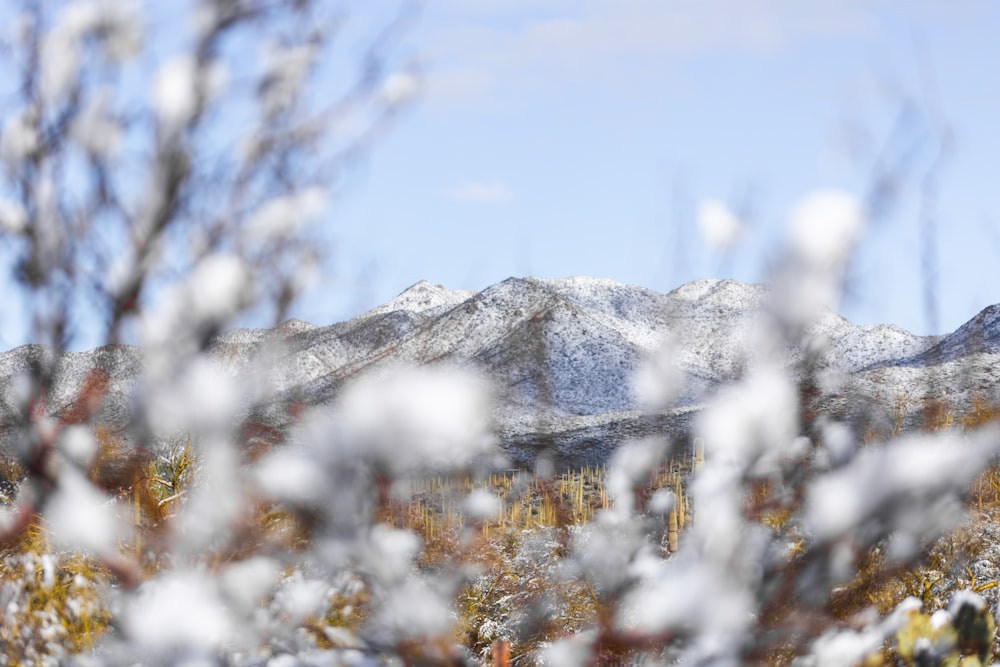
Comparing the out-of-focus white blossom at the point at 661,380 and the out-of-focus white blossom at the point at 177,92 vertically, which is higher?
the out-of-focus white blossom at the point at 177,92

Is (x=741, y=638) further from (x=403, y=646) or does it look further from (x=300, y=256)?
(x=300, y=256)

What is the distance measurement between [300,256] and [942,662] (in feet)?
2.93

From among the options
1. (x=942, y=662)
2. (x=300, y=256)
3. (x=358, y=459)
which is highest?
(x=300, y=256)

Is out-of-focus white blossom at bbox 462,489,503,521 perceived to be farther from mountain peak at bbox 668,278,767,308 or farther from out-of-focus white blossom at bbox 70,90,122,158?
mountain peak at bbox 668,278,767,308

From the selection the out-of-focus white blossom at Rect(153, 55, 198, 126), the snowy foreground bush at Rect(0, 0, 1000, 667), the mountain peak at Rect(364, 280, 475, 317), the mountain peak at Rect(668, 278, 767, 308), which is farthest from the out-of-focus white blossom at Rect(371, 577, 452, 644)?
the mountain peak at Rect(364, 280, 475, 317)

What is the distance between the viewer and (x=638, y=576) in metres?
1.03

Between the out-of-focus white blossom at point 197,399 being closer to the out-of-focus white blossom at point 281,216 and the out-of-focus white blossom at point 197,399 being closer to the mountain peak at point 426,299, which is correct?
the out-of-focus white blossom at point 281,216

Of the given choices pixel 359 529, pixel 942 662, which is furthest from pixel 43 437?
pixel 942 662

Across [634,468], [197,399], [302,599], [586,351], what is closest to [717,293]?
[586,351]

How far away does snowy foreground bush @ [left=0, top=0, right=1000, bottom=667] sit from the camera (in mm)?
786

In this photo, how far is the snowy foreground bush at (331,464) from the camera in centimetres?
79

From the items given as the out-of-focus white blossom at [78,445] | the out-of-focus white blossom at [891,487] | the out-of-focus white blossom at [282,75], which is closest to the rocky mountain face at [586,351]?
the out-of-focus white blossom at [78,445]

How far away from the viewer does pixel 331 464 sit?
769 mm

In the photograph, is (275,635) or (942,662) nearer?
(275,635)
